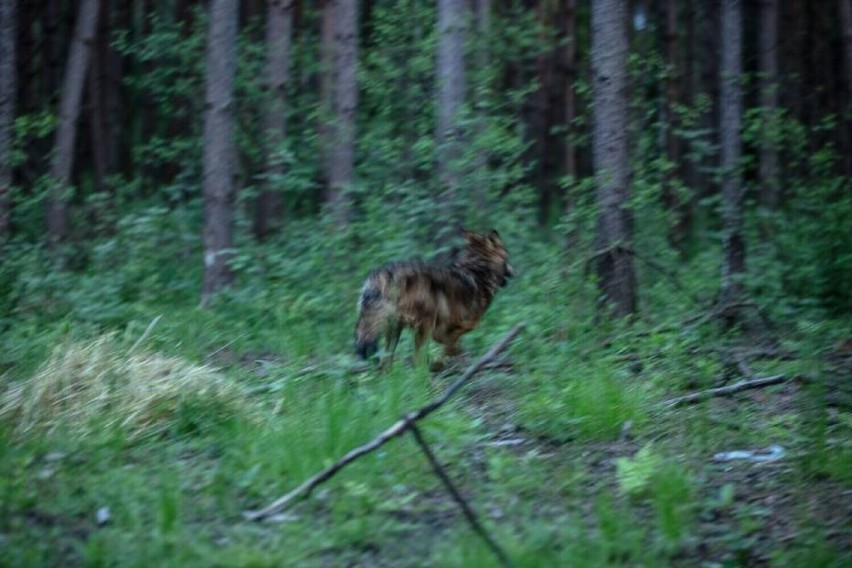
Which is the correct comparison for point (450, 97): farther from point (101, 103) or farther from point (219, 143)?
point (101, 103)

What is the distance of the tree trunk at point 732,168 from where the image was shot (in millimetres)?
11767

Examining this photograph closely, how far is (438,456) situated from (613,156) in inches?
198

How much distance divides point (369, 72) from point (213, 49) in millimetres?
2146

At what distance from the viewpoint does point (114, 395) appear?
25.1 ft

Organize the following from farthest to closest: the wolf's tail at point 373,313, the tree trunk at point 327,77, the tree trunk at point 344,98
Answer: the tree trunk at point 327,77, the tree trunk at point 344,98, the wolf's tail at point 373,313

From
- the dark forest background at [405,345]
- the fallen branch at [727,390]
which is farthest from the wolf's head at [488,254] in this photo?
the fallen branch at [727,390]

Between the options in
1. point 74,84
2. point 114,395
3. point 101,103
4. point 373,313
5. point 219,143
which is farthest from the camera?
point 101,103

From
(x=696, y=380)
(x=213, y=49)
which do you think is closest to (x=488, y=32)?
(x=213, y=49)

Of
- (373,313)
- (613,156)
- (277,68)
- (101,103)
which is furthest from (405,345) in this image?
(101,103)

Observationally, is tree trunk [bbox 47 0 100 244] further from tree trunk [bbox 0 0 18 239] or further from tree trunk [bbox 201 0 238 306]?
tree trunk [bbox 0 0 18 239]

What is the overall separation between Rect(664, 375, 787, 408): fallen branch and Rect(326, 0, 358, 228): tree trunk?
7266 mm

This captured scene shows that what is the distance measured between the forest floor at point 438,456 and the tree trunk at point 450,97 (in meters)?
2.90

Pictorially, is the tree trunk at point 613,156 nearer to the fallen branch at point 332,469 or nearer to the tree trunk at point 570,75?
the fallen branch at point 332,469

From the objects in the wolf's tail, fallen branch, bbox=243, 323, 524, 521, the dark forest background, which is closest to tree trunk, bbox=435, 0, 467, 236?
the dark forest background
